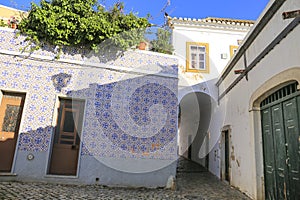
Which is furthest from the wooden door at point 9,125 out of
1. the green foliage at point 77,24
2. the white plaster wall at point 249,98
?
the white plaster wall at point 249,98

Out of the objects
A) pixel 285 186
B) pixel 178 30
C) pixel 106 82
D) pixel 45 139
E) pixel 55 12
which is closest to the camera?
pixel 285 186

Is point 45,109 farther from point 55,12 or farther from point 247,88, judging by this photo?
point 247,88

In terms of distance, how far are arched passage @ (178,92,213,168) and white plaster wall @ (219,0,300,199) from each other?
2.92 metres

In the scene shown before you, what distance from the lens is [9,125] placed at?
5324 millimetres

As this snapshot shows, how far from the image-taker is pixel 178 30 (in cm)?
974

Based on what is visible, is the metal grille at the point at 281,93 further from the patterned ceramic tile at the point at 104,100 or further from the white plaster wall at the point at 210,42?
the white plaster wall at the point at 210,42

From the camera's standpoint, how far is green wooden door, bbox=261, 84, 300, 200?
3772 mm

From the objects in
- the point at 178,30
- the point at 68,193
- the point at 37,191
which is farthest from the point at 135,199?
the point at 178,30

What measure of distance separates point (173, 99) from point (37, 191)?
4.18m

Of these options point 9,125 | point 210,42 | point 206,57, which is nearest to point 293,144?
point 206,57

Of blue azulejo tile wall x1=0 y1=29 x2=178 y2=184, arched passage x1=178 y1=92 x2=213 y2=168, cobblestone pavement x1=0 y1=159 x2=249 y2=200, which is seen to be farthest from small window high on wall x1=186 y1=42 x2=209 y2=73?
cobblestone pavement x1=0 y1=159 x2=249 y2=200

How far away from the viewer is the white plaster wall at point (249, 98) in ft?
12.7

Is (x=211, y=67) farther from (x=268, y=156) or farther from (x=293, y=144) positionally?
(x=293, y=144)

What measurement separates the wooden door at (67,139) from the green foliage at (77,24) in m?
1.76
